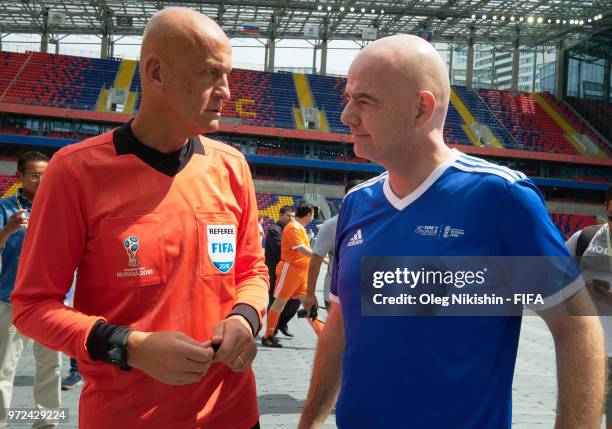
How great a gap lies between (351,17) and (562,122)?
17754 mm

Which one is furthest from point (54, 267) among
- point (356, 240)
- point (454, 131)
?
point (454, 131)

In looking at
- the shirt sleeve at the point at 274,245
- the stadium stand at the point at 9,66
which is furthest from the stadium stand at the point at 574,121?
the stadium stand at the point at 9,66

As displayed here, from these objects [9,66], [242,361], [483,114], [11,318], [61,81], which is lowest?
[11,318]

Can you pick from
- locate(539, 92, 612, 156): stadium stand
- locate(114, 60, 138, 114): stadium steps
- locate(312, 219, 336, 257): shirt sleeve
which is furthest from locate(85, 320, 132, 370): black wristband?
locate(539, 92, 612, 156): stadium stand

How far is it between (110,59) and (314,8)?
1608cm

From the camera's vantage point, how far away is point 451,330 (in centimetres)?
169

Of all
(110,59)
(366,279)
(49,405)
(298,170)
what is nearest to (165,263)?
(366,279)

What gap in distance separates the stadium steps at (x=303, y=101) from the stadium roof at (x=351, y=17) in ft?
12.1

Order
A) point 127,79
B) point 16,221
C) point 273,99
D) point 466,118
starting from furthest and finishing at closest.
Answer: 1. point 466,118
2. point 273,99
3. point 127,79
4. point 16,221

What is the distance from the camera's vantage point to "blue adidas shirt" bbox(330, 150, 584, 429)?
163 centimetres

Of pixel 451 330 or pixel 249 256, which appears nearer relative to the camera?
pixel 451 330

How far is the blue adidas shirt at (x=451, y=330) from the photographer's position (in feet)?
5.36

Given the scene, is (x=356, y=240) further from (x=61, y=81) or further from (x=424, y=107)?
(x=61, y=81)

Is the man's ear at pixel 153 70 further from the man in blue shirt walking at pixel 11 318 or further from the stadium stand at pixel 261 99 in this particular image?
the stadium stand at pixel 261 99
